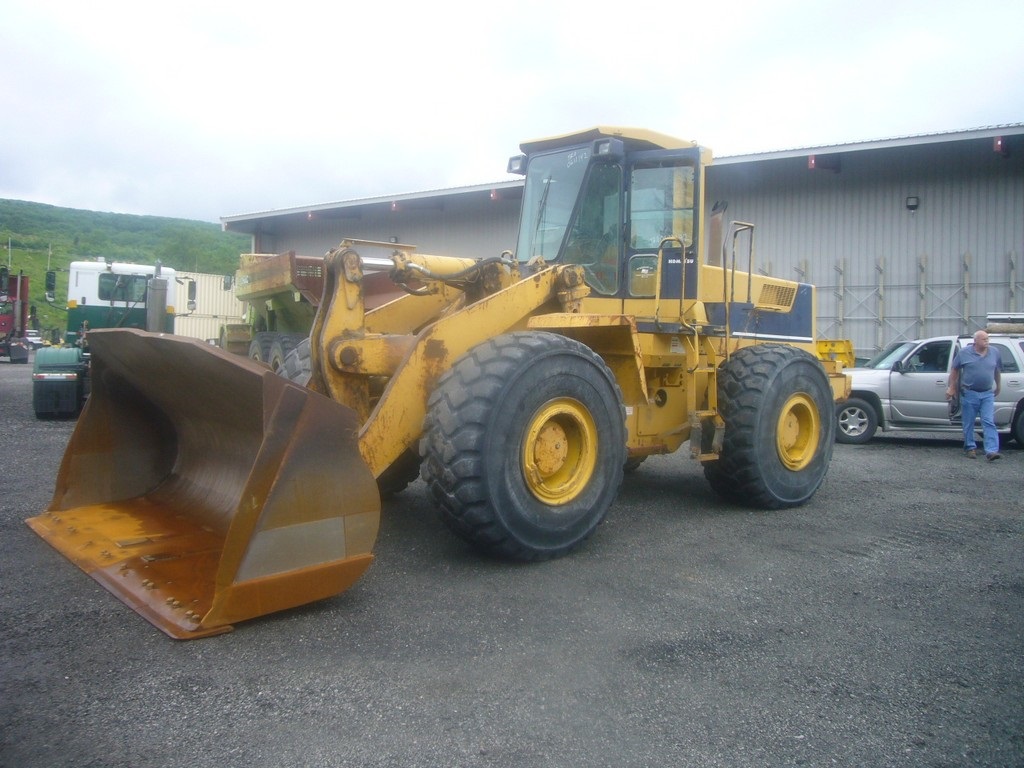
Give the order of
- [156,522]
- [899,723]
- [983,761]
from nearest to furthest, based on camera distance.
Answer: [983,761], [899,723], [156,522]

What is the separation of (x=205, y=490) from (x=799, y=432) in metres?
4.94

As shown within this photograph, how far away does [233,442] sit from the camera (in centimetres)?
523

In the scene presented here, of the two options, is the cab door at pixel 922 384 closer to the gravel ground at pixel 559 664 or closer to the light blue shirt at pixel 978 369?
the light blue shirt at pixel 978 369

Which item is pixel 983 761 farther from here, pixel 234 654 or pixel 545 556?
pixel 234 654

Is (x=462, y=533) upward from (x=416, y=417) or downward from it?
downward

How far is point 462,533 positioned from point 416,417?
718 mm

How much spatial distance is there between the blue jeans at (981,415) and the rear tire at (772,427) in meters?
4.56

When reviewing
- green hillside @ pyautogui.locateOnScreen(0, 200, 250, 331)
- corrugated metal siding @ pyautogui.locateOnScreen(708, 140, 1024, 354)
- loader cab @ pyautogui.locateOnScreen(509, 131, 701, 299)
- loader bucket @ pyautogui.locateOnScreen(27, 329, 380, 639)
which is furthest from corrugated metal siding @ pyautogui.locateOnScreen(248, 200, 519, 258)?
loader bucket @ pyautogui.locateOnScreen(27, 329, 380, 639)

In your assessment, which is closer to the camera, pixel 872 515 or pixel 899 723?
pixel 899 723

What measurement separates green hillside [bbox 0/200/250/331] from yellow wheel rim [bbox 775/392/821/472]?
31986 millimetres

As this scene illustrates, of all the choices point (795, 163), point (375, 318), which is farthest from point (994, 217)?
point (375, 318)

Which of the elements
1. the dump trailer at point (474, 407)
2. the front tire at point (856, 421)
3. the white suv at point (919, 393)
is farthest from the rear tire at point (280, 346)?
the front tire at point (856, 421)

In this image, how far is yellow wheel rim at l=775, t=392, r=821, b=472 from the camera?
7.16 m

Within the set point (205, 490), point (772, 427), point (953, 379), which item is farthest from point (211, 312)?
point (772, 427)
